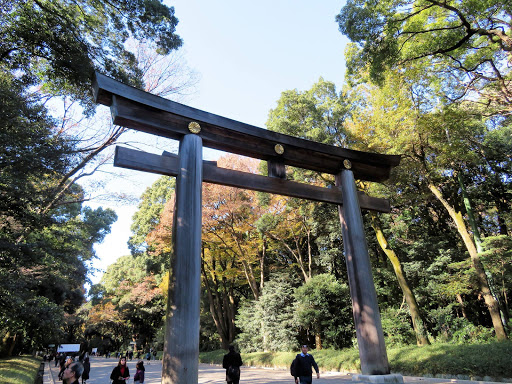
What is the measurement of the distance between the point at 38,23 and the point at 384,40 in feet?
28.2

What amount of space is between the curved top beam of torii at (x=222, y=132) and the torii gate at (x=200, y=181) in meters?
0.02

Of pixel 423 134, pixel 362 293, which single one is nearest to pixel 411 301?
pixel 423 134

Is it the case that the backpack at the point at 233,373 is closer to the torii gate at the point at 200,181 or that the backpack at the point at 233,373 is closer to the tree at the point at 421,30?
the torii gate at the point at 200,181

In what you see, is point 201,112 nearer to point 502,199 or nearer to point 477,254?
point 477,254

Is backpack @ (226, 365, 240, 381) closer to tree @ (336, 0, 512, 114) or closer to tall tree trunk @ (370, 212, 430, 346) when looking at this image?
tree @ (336, 0, 512, 114)

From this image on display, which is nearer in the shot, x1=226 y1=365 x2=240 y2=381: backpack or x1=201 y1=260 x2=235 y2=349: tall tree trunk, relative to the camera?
x1=226 y1=365 x2=240 y2=381: backpack

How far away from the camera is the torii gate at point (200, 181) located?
4.35 meters

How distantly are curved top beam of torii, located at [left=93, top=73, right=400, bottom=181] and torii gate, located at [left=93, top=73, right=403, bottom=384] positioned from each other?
2 cm

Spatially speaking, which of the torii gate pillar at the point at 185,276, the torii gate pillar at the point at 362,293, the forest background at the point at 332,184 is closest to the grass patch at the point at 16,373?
the forest background at the point at 332,184

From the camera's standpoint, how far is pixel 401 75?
481 inches

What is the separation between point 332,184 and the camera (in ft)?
37.2

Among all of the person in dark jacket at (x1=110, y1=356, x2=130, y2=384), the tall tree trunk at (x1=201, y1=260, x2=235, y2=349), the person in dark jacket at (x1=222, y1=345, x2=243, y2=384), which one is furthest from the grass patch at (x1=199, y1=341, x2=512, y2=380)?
the tall tree trunk at (x1=201, y1=260, x2=235, y2=349)

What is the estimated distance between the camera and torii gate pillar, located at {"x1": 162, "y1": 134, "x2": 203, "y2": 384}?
4.13m

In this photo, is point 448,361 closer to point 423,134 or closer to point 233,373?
point 233,373
